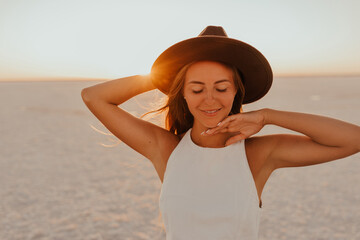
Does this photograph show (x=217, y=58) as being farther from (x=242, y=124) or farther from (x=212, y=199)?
(x=212, y=199)

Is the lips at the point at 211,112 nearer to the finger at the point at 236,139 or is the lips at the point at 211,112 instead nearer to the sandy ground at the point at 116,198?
the finger at the point at 236,139

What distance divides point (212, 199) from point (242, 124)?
597mm

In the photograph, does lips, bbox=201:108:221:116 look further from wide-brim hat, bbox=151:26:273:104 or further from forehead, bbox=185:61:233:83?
wide-brim hat, bbox=151:26:273:104

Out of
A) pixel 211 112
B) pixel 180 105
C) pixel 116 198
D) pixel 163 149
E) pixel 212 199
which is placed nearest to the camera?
pixel 212 199

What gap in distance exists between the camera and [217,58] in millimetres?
2408

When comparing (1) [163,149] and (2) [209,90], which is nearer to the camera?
(2) [209,90]

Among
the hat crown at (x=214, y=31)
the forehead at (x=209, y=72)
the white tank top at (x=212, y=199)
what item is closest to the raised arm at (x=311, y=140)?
the white tank top at (x=212, y=199)

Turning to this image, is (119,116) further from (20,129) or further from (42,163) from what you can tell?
(20,129)

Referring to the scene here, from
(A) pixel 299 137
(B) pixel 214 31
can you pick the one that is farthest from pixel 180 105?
(A) pixel 299 137

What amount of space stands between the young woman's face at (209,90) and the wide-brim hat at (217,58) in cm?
7

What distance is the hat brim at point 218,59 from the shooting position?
2.36 metres

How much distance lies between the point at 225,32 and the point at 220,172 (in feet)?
3.43

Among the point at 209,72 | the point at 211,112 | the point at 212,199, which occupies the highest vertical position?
the point at 209,72

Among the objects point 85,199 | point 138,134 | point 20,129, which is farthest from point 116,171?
point 20,129
